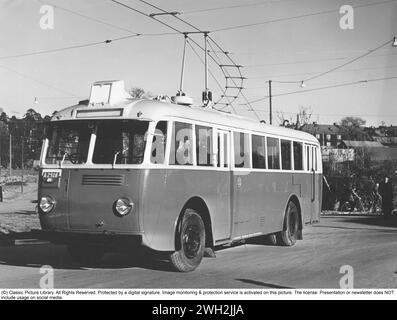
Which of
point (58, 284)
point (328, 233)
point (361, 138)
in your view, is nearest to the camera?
point (58, 284)

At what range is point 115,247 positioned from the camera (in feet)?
28.0

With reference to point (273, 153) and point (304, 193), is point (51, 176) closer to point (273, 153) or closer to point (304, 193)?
point (273, 153)

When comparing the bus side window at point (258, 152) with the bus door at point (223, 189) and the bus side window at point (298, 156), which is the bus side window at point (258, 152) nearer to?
the bus door at point (223, 189)

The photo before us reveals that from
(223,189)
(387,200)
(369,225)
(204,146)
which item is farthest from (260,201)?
(387,200)

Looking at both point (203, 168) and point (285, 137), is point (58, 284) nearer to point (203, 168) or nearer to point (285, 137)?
point (203, 168)

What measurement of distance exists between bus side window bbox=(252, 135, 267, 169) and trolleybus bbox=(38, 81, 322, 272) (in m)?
0.78

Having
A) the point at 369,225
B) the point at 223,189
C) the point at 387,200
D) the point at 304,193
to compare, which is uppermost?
the point at 223,189

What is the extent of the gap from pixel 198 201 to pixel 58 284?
254 centimetres

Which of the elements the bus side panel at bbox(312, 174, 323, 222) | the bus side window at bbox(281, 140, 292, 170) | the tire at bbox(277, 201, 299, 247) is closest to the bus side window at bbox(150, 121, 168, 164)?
the bus side window at bbox(281, 140, 292, 170)

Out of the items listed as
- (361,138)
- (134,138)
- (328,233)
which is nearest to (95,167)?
(134,138)

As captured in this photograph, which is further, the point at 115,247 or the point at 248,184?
the point at 248,184

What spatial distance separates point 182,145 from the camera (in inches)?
356

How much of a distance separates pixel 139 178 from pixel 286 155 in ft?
17.4

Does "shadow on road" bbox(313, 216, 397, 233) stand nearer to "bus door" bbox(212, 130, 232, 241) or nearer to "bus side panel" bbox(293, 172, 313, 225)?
"bus side panel" bbox(293, 172, 313, 225)
